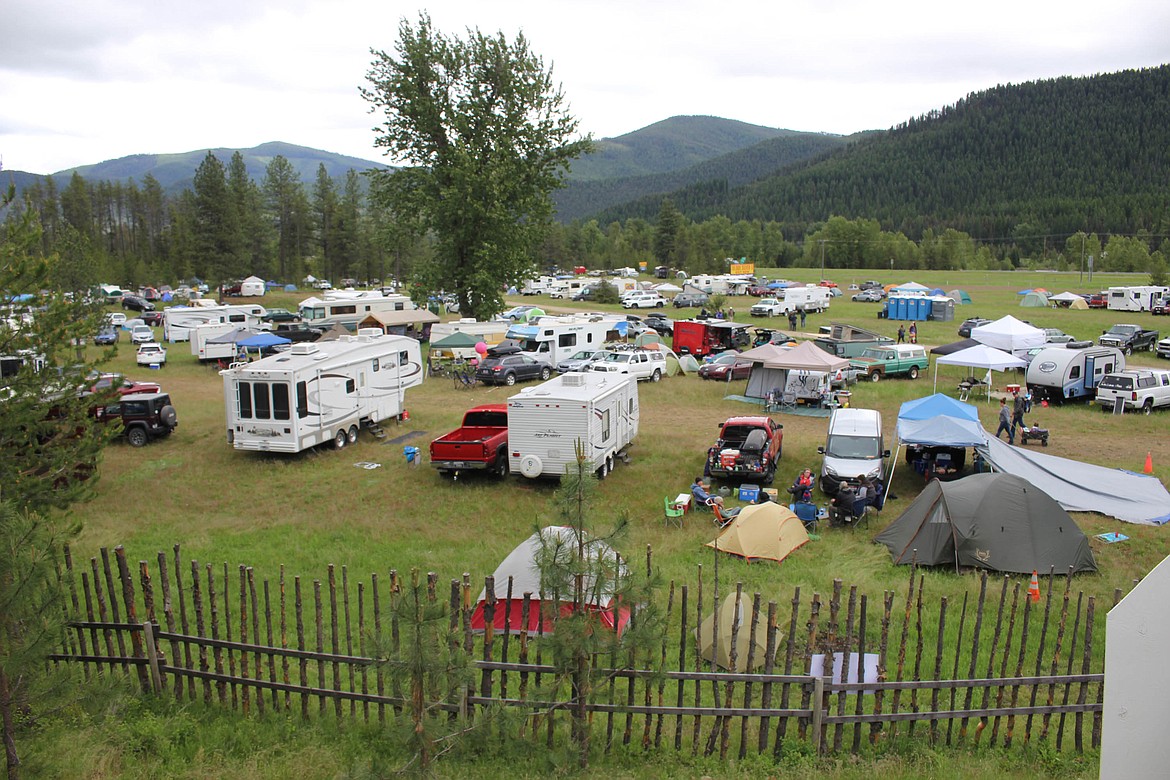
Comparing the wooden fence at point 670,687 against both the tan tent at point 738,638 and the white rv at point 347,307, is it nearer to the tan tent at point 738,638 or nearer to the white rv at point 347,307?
the tan tent at point 738,638

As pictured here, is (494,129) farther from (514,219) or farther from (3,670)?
(3,670)

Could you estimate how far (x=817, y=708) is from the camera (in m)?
6.47

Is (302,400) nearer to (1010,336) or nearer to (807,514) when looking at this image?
(807,514)

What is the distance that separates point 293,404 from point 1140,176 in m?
193

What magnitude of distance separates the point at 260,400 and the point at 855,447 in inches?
530

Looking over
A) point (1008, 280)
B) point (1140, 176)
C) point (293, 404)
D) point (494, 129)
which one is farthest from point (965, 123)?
point (293, 404)

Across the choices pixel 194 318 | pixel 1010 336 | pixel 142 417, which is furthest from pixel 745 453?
pixel 194 318

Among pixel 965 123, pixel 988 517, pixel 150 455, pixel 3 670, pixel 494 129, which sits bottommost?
pixel 150 455

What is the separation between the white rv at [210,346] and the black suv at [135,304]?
100 ft

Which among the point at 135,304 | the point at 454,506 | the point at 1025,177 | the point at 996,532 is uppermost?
the point at 1025,177

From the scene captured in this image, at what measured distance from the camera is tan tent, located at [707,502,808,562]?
1310cm

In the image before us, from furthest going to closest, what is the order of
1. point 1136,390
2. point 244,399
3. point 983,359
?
1. point 983,359
2. point 1136,390
3. point 244,399

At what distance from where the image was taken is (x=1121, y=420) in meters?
23.0

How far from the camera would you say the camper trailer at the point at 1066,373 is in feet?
82.1
